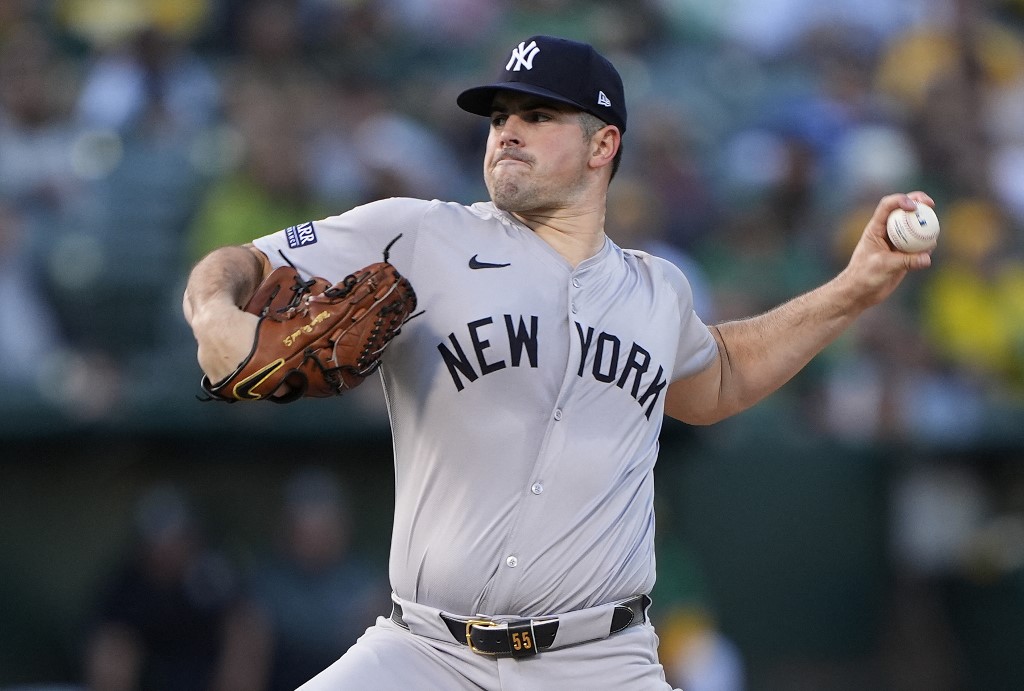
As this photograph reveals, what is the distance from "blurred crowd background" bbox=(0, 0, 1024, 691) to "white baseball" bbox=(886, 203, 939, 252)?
126 inches

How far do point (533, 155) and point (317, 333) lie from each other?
2.77 feet

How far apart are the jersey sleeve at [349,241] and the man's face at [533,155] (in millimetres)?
221

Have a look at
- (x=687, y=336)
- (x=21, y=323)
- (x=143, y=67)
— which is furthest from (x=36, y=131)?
(x=687, y=336)

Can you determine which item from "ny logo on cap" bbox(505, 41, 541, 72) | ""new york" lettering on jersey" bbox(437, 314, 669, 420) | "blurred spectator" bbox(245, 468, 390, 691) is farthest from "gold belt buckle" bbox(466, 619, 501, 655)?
"blurred spectator" bbox(245, 468, 390, 691)

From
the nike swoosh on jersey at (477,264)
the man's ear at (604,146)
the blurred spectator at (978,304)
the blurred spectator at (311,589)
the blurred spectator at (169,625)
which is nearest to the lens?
the nike swoosh on jersey at (477,264)

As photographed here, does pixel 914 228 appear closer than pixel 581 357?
No

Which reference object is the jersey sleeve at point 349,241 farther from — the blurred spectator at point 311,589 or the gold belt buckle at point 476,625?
the blurred spectator at point 311,589

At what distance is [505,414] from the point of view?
307 centimetres

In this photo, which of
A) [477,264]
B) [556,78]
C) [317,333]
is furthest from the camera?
[556,78]

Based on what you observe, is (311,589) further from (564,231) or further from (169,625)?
(564,231)

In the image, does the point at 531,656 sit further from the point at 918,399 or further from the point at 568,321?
the point at 918,399

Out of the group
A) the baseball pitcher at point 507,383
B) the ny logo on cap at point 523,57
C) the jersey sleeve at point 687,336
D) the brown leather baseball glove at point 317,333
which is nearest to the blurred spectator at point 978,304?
the jersey sleeve at point 687,336

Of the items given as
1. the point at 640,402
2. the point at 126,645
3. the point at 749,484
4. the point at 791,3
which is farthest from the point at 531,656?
the point at 791,3

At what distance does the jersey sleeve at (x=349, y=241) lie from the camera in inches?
123
